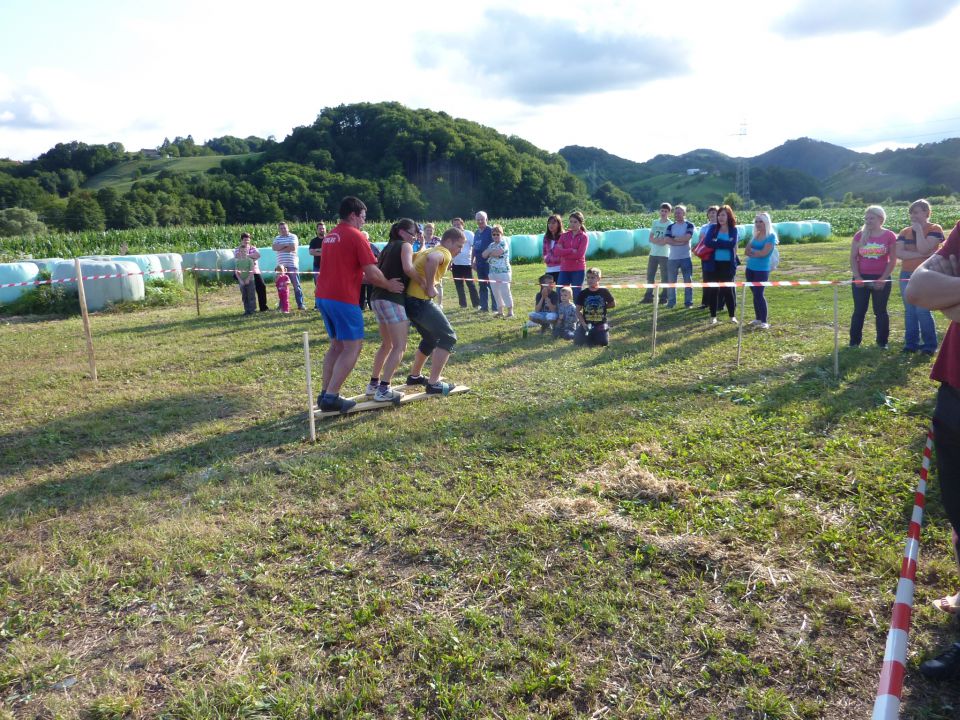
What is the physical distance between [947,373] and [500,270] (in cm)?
945

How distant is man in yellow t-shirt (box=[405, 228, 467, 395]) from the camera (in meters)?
6.19

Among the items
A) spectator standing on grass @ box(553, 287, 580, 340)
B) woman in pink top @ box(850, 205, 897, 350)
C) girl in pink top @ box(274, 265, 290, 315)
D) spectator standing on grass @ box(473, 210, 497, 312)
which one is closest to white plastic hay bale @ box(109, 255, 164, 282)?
girl in pink top @ box(274, 265, 290, 315)

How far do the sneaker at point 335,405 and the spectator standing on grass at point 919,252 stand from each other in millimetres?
6415

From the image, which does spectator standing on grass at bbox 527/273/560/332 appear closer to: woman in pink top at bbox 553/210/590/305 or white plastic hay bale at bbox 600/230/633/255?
woman in pink top at bbox 553/210/590/305

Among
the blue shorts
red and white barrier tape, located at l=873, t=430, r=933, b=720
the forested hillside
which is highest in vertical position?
the forested hillside

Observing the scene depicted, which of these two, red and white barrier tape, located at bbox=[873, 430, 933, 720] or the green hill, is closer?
red and white barrier tape, located at bbox=[873, 430, 933, 720]

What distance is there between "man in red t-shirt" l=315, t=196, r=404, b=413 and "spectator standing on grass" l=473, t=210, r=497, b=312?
20.8 ft

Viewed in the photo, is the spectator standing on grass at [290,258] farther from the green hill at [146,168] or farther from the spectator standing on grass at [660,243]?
the green hill at [146,168]

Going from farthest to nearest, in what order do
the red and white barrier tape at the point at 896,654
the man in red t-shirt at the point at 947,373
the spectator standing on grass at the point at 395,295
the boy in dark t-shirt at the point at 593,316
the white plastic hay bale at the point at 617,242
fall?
1. the white plastic hay bale at the point at 617,242
2. the boy in dark t-shirt at the point at 593,316
3. the spectator standing on grass at the point at 395,295
4. the man in red t-shirt at the point at 947,373
5. the red and white barrier tape at the point at 896,654

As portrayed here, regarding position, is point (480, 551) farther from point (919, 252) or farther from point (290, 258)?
point (290, 258)

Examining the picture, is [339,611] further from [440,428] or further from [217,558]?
[440,428]

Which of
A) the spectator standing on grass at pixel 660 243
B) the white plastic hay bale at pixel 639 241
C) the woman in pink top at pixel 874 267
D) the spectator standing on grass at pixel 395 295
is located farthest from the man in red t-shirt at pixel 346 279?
the white plastic hay bale at pixel 639 241

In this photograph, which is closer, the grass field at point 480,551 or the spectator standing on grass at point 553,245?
the grass field at point 480,551

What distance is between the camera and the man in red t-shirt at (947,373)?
7.33 ft
